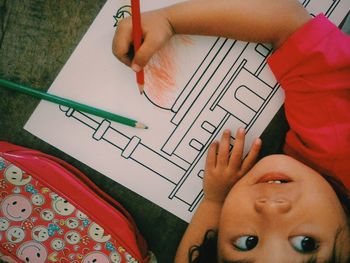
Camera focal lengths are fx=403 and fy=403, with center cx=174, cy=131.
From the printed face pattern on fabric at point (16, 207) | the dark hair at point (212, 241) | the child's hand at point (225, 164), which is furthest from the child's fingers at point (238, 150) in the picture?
the printed face pattern on fabric at point (16, 207)

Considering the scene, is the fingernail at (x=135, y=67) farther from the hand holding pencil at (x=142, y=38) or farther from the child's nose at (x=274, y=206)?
the child's nose at (x=274, y=206)

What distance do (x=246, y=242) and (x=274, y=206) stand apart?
62mm

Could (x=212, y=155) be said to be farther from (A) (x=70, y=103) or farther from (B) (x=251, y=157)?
(A) (x=70, y=103)

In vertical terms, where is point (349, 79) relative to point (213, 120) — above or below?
above

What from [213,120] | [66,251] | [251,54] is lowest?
[66,251]

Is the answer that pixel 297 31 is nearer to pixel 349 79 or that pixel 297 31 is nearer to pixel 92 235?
pixel 349 79

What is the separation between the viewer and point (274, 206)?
48cm

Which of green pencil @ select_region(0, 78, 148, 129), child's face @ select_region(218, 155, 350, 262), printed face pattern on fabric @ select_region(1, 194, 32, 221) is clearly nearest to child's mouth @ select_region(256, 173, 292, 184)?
child's face @ select_region(218, 155, 350, 262)

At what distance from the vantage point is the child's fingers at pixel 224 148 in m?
0.59

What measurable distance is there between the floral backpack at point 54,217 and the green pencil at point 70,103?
0.27ft

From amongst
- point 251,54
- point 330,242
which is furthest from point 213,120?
point 330,242

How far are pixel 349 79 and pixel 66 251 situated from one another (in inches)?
18.5

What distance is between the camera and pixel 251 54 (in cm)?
59

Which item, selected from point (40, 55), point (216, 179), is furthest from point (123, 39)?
point (216, 179)
